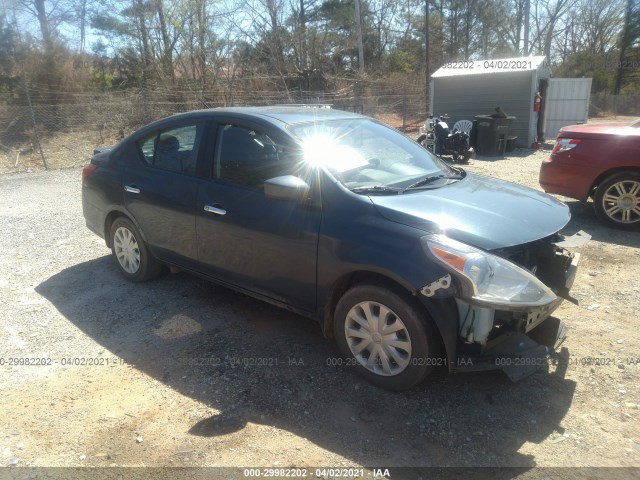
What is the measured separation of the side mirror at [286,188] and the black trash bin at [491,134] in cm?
1194

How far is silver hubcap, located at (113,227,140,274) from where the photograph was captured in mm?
4797

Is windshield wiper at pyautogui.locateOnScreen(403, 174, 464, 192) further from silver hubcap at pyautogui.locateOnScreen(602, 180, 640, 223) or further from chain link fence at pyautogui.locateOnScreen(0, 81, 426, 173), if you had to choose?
chain link fence at pyautogui.locateOnScreen(0, 81, 426, 173)

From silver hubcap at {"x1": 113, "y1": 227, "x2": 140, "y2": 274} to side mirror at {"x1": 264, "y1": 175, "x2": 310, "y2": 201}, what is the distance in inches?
82.4

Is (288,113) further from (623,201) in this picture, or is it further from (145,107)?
(145,107)

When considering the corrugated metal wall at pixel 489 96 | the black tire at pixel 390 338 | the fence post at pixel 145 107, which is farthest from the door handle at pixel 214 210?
the fence post at pixel 145 107

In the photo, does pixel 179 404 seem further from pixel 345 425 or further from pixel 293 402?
pixel 345 425

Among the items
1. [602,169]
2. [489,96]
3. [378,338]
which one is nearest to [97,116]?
[489,96]

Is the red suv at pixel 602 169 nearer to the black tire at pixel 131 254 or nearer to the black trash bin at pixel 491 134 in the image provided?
the black tire at pixel 131 254

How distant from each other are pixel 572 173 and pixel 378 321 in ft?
15.8

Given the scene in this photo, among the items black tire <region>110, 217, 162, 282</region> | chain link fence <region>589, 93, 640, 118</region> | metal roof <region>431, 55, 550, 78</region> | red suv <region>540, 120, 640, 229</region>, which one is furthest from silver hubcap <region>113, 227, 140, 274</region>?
chain link fence <region>589, 93, 640, 118</region>

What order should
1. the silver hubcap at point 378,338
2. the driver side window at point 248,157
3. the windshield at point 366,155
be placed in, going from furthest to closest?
the driver side window at point 248,157 < the windshield at point 366,155 < the silver hubcap at point 378,338

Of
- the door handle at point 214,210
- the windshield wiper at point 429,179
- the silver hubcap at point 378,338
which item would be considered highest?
the windshield wiper at point 429,179

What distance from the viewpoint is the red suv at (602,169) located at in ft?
20.4

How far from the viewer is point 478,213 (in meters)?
3.14
